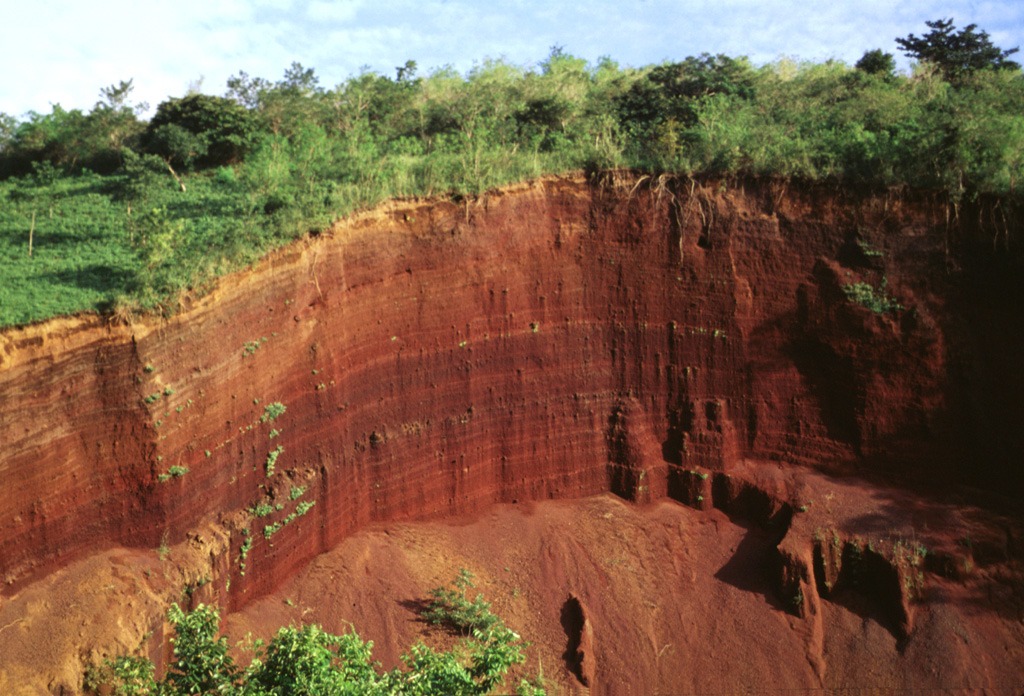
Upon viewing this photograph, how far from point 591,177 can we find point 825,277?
4.38 metres

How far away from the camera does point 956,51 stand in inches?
857

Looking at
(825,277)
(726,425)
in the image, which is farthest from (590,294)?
(825,277)

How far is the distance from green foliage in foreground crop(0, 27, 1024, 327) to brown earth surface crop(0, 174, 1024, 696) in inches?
19.8

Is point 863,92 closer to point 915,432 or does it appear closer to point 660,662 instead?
point 915,432

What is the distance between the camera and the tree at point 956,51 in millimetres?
20953

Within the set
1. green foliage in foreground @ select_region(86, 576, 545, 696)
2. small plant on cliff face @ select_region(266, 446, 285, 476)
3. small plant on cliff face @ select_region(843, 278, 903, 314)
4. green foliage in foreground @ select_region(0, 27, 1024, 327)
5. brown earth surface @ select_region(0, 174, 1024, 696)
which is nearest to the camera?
green foliage in foreground @ select_region(86, 576, 545, 696)

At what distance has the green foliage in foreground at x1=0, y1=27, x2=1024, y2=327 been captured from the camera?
11953mm

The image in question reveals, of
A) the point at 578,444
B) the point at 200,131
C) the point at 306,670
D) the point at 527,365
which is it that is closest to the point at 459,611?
the point at 578,444

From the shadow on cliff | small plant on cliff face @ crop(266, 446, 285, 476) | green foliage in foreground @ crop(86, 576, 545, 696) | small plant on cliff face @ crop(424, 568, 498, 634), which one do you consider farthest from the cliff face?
green foliage in foreground @ crop(86, 576, 545, 696)

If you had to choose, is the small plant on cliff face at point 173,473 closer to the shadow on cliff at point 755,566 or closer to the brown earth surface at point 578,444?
the brown earth surface at point 578,444

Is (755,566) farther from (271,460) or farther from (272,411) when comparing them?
(272,411)

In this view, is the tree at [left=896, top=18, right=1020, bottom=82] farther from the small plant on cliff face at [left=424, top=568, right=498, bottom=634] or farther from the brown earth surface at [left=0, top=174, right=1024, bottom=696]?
the small plant on cliff face at [left=424, top=568, right=498, bottom=634]

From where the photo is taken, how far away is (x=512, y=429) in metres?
13.8

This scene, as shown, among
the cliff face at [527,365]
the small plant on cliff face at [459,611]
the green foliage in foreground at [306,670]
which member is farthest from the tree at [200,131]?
the green foliage in foreground at [306,670]
